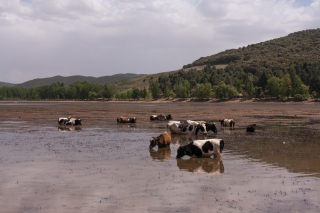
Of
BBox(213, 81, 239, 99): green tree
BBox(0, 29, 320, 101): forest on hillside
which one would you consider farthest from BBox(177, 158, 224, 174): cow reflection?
BBox(213, 81, 239, 99): green tree

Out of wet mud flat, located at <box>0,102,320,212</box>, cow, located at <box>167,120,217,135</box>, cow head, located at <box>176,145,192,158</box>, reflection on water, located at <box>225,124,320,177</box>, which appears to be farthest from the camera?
cow, located at <box>167,120,217,135</box>

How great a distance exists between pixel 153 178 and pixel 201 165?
329 centimetres

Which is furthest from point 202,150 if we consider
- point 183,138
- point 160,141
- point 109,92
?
point 109,92

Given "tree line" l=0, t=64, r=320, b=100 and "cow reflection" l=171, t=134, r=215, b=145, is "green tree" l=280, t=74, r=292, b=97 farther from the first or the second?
"cow reflection" l=171, t=134, r=215, b=145

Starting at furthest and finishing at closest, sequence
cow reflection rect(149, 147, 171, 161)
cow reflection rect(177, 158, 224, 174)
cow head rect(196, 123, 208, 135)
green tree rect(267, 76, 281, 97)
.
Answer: green tree rect(267, 76, 281, 97)
cow head rect(196, 123, 208, 135)
cow reflection rect(149, 147, 171, 161)
cow reflection rect(177, 158, 224, 174)

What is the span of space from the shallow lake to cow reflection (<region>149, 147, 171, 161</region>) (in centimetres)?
5

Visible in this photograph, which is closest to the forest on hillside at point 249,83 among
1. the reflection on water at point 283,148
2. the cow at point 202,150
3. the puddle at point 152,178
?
the reflection on water at point 283,148

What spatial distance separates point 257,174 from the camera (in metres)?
14.1

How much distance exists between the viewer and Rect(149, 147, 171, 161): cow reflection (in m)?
18.0

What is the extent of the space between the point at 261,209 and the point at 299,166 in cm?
604

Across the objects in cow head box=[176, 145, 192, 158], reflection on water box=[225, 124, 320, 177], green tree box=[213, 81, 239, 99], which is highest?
green tree box=[213, 81, 239, 99]

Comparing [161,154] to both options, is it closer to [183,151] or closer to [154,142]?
[183,151]

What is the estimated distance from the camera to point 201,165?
16266mm

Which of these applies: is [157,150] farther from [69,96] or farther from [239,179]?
[69,96]
